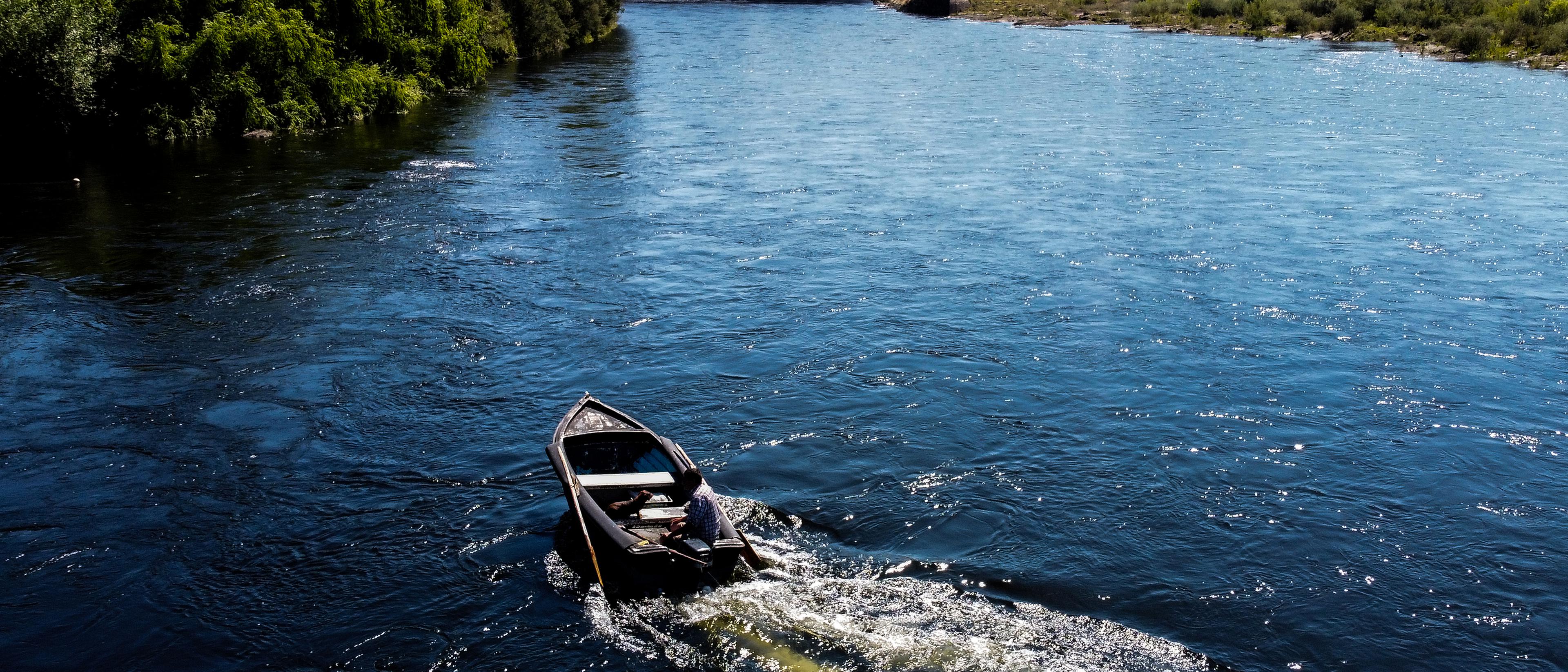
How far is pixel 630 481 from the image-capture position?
17.4 meters

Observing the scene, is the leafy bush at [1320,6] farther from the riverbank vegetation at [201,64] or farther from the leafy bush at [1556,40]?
the riverbank vegetation at [201,64]

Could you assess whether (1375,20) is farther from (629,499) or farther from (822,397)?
(629,499)

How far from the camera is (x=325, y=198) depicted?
36562mm

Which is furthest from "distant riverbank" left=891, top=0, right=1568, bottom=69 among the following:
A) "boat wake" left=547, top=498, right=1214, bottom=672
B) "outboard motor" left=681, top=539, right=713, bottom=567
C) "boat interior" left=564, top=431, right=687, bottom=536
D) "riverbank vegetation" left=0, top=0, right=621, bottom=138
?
"outboard motor" left=681, top=539, right=713, bottom=567

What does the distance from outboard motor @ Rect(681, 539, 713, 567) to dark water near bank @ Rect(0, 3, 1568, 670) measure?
2.08 feet

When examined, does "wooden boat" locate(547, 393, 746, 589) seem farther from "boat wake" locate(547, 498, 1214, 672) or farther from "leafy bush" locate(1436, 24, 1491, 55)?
"leafy bush" locate(1436, 24, 1491, 55)

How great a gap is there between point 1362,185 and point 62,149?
45598mm

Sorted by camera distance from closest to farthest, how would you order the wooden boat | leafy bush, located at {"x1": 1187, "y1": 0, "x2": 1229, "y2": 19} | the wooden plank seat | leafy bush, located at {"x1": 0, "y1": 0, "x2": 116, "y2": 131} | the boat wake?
the boat wake → the wooden boat → the wooden plank seat → leafy bush, located at {"x1": 0, "y1": 0, "x2": 116, "y2": 131} → leafy bush, located at {"x1": 1187, "y1": 0, "x2": 1229, "y2": 19}

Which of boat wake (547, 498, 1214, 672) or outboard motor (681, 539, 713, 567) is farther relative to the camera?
outboard motor (681, 539, 713, 567)

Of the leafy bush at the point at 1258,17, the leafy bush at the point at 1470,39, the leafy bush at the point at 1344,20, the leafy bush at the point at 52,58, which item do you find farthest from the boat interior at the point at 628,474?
the leafy bush at the point at 1258,17

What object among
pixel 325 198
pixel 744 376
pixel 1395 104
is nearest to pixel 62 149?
pixel 325 198

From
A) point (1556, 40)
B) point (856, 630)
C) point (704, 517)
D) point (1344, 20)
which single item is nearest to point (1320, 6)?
point (1344, 20)

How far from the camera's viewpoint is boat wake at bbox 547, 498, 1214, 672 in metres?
14.4

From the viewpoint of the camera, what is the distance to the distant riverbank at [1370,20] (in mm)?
69125
